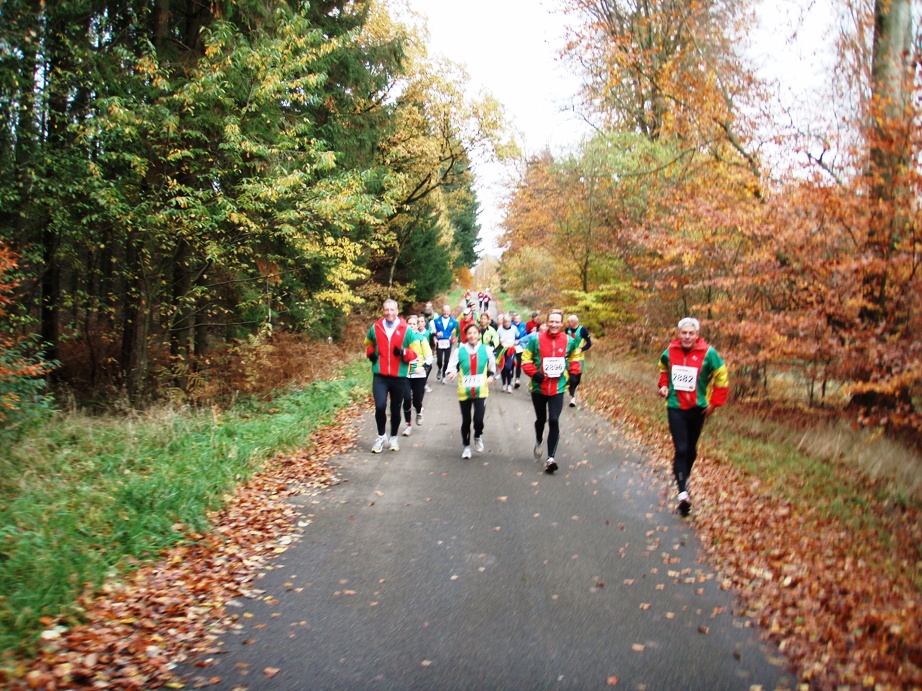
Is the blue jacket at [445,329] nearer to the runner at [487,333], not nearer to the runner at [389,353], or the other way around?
the runner at [487,333]

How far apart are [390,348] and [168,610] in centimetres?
497

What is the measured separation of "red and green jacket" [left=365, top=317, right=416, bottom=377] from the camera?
Result: 9.06m

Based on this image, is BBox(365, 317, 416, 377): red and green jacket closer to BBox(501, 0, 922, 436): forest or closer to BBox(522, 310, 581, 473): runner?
BBox(522, 310, 581, 473): runner

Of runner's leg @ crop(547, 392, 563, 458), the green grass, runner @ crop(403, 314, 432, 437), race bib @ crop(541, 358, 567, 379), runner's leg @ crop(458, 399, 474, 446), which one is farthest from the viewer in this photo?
runner @ crop(403, 314, 432, 437)

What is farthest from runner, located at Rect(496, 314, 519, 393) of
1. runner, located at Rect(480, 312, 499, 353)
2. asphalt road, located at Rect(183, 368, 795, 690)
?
asphalt road, located at Rect(183, 368, 795, 690)

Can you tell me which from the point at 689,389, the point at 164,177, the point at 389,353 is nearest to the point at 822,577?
the point at 689,389

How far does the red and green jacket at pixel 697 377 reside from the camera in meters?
6.92

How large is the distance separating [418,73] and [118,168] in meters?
15.8

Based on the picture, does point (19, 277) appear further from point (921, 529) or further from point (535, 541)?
point (921, 529)

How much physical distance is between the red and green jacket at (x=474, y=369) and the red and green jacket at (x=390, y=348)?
2.54ft

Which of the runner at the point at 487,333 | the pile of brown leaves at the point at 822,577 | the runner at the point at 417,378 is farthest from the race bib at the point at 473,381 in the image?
the runner at the point at 487,333

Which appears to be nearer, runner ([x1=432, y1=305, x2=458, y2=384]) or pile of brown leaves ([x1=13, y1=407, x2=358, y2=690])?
pile of brown leaves ([x1=13, y1=407, x2=358, y2=690])

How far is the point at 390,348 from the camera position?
29.8ft

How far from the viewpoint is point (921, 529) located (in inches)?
268
